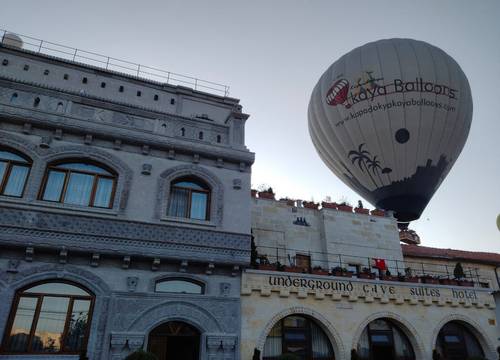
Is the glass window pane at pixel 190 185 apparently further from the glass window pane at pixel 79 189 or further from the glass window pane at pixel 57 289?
the glass window pane at pixel 57 289

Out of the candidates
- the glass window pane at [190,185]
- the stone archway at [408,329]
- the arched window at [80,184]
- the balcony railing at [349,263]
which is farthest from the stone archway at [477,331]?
the arched window at [80,184]

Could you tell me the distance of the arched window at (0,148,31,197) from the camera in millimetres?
12174

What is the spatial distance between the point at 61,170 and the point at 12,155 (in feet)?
5.49

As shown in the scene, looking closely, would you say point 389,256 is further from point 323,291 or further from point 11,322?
point 11,322

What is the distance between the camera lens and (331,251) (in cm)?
2080

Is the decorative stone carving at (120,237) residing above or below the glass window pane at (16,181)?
below

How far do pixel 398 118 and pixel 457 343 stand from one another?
42.2ft

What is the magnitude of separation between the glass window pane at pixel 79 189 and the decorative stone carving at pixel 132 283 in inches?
125

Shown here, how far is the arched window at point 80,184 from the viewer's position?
41.8 feet

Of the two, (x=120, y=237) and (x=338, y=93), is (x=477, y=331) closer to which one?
(x=338, y=93)

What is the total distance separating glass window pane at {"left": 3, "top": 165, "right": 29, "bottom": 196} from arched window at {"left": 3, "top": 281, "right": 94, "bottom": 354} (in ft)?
10.9

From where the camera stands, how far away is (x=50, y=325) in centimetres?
1105

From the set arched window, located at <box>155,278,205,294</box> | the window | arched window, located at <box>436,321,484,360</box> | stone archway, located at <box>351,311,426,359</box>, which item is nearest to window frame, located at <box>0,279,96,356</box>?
arched window, located at <box>155,278,205,294</box>

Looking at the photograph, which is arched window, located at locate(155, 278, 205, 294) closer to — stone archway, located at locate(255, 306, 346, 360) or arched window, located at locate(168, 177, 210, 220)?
arched window, located at locate(168, 177, 210, 220)
